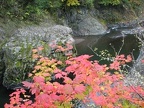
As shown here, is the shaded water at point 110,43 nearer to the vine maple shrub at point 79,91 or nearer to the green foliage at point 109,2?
the green foliage at point 109,2

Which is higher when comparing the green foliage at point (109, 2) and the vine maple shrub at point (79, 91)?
the green foliage at point (109, 2)

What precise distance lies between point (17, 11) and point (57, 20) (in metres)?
4.54

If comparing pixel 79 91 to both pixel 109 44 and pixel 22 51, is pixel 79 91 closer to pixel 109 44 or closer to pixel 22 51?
pixel 22 51

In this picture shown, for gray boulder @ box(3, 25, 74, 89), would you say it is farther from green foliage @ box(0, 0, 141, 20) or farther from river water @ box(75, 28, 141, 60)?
river water @ box(75, 28, 141, 60)

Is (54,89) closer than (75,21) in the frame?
Yes

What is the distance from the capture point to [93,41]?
69.1 feet

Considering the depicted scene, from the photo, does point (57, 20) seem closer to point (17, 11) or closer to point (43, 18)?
point (43, 18)

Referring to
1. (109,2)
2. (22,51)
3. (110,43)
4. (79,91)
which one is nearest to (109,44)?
(110,43)

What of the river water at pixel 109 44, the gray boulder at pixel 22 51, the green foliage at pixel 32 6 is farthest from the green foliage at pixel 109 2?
the gray boulder at pixel 22 51

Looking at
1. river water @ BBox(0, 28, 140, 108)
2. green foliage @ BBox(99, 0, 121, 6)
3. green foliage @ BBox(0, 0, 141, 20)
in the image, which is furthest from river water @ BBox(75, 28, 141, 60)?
green foliage @ BBox(99, 0, 121, 6)

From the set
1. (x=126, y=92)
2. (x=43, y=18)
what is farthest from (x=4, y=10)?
(x=126, y=92)

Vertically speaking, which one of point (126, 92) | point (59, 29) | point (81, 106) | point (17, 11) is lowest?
point (81, 106)

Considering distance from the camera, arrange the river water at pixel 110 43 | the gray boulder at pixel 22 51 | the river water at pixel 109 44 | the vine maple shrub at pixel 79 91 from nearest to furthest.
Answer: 1. the vine maple shrub at pixel 79 91
2. the gray boulder at pixel 22 51
3. the river water at pixel 109 44
4. the river water at pixel 110 43

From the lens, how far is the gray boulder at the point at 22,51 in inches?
496
